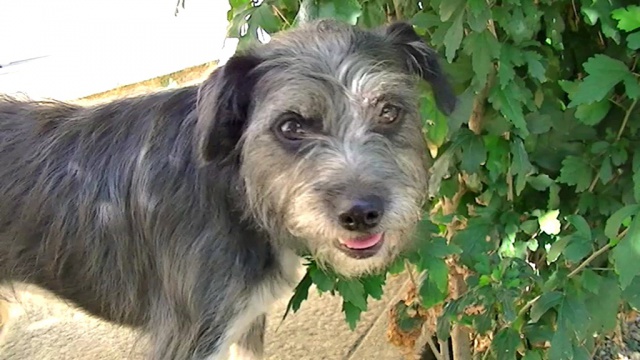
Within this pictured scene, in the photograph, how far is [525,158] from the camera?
105 inches

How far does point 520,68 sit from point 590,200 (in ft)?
1.57

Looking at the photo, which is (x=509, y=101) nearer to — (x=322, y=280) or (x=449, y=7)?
(x=449, y=7)

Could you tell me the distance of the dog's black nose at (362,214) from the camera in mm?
2318

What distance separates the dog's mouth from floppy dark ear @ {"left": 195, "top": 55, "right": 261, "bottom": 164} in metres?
0.50

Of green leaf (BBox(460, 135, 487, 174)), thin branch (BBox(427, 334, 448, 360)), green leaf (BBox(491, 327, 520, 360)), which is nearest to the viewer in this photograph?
green leaf (BBox(460, 135, 487, 174))

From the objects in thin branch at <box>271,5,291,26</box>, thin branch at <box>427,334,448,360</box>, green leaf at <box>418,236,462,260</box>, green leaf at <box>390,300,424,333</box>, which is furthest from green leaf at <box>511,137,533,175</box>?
thin branch at <box>427,334,448,360</box>

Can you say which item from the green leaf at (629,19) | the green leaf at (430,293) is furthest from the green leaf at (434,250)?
the green leaf at (629,19)

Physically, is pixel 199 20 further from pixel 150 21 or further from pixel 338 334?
pixel 338 334

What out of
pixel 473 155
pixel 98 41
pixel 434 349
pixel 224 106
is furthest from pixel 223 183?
pixel 98 41

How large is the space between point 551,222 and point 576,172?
0.91 ft

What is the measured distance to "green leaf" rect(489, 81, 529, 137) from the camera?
2551 mm

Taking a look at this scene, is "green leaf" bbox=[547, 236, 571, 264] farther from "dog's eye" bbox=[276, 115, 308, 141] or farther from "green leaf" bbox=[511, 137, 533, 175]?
"dog's eye" bbox=[276, 115, 308, 141]

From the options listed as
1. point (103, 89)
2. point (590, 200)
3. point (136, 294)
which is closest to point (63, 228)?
point (136, 294)

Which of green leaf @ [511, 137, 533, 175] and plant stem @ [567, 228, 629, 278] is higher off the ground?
green leaf @ [511, 137, 533, 175]
